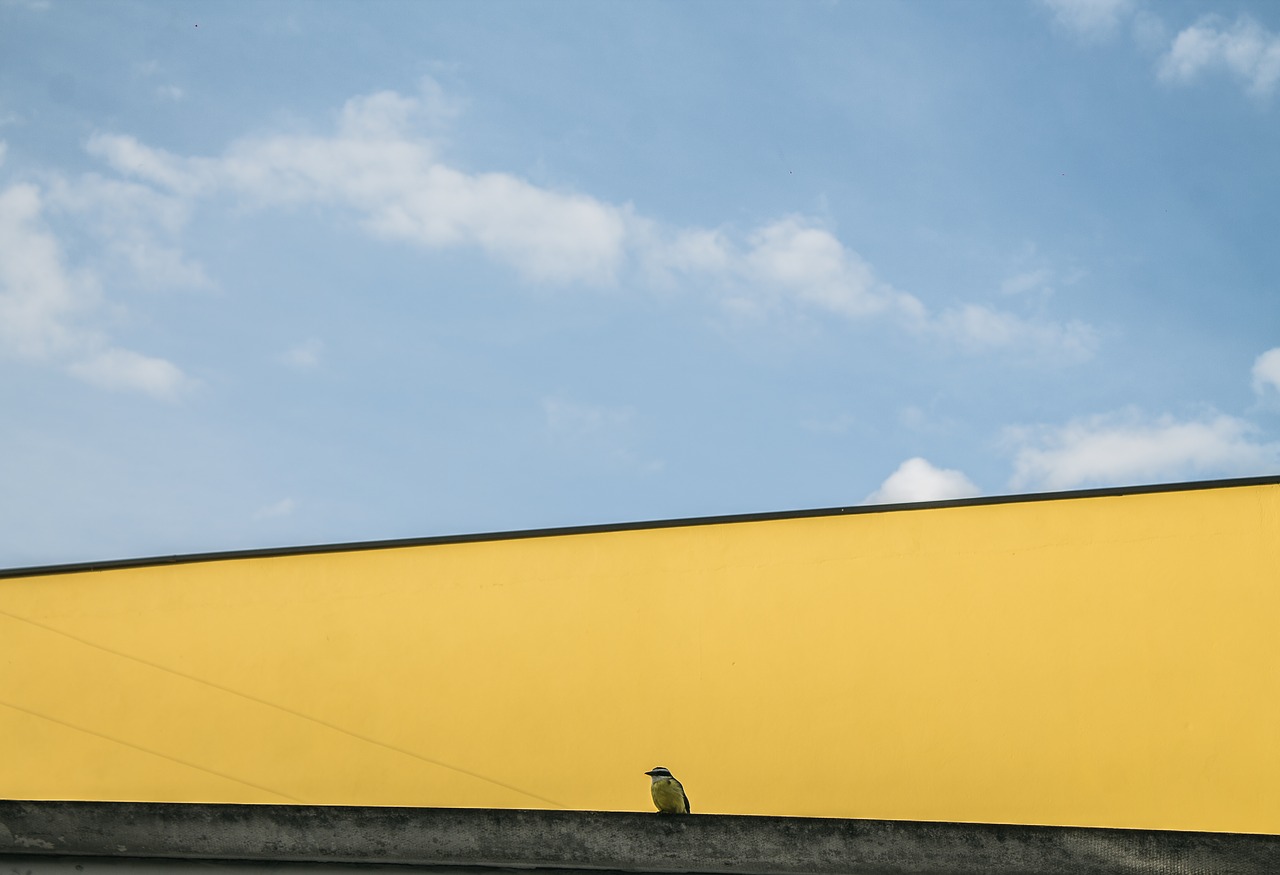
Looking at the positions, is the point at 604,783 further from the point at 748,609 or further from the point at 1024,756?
the point at 1024,756

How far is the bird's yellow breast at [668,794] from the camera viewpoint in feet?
15.4

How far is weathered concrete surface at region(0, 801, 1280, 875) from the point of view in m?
3.12

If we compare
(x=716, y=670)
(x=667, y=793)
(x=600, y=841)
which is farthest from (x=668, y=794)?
(x=716, y=670)

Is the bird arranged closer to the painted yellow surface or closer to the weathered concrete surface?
the weathered concrete surface

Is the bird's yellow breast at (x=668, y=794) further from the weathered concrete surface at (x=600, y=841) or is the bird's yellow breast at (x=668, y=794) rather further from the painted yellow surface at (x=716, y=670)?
the painted yellow surface at (x=716, y=670)

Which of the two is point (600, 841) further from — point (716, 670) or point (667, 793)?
point (716, 670)

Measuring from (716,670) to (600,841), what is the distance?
3.50 m

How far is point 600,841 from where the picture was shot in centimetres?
330

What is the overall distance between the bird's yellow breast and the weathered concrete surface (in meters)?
1.39

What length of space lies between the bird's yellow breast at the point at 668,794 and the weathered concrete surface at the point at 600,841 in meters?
1.39

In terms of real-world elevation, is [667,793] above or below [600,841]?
above

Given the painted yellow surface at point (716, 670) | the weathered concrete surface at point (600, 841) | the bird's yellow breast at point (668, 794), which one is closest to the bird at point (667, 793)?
the bird's yellow breast at point (668, 794)

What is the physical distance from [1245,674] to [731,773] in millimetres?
2900

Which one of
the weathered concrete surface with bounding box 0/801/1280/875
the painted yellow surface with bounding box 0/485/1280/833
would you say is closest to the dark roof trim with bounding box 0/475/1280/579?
the painted yellow surface with bounding box 0/485/1280/833
